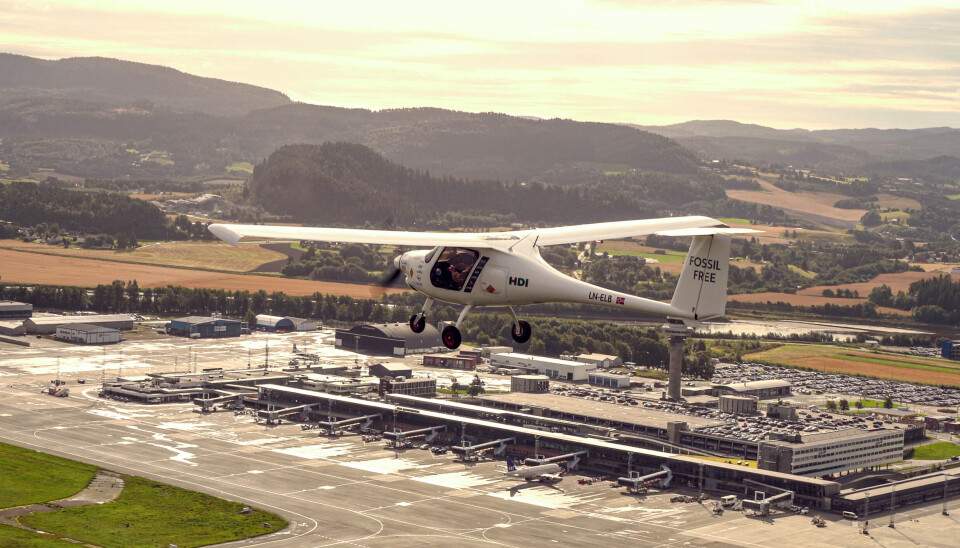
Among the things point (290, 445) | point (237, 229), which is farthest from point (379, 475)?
point (237, 229)

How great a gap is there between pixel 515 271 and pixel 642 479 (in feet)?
263

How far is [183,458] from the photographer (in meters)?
148

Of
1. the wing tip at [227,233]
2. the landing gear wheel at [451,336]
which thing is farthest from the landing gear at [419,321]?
the wing tip at [227,233]

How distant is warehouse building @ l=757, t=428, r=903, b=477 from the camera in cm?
14838

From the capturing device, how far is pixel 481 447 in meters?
158

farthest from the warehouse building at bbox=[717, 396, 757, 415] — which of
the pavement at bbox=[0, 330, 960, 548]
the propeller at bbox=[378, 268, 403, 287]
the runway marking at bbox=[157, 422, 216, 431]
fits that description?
the propeller at bbox=[378, 268, 403, 287]

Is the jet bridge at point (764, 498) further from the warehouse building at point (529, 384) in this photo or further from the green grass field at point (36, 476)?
the green grass field at point (36, 476)

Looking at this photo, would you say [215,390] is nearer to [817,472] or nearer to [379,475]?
[379,475]

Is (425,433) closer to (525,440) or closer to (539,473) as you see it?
(525,440)

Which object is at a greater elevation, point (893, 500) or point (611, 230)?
point (611, 230)

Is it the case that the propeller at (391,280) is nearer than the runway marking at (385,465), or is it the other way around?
the propeller at (391,280)

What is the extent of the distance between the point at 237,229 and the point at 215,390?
123 meters

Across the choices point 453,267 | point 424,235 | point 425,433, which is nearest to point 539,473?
point 425,433

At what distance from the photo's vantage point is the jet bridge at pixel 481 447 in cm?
15650
